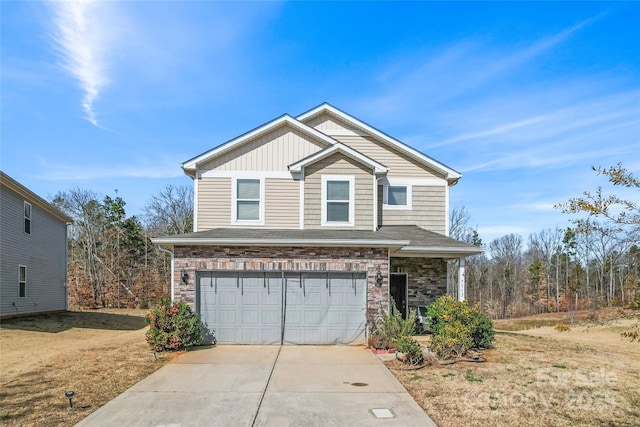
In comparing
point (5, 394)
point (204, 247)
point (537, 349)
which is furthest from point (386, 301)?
point (5, 394)

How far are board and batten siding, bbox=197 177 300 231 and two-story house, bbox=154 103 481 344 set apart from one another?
33 mm

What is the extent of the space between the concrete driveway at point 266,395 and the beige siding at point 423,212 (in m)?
6.28

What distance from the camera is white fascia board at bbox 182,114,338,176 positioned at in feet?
48.8

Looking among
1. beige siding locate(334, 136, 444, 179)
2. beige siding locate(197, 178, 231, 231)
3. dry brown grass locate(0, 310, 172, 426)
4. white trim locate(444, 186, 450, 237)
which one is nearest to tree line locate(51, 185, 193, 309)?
dry brown grass locate(0, 310, 172, 426)

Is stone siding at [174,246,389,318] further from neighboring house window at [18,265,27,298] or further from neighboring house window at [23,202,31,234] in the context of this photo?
neighboring house window at [23,202,31,234]

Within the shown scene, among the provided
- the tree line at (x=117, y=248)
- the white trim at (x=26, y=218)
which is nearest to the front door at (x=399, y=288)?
the white trim at (x=26, y=218)

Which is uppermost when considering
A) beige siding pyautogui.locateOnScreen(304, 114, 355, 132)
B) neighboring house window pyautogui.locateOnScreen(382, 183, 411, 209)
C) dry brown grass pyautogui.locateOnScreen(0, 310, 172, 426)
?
beige siding pyautogui.locateOnScreen(304, 114, 355, 132)

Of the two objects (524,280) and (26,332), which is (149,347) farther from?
(524,280)

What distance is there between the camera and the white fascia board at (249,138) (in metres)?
14.9

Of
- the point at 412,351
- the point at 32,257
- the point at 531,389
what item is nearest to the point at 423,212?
the point at 412,351

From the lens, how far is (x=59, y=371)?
9609 mm

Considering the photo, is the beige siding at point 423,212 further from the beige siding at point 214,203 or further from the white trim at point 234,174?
the beige siding at point 214,203

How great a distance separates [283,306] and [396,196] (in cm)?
610

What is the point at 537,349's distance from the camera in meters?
12.2
